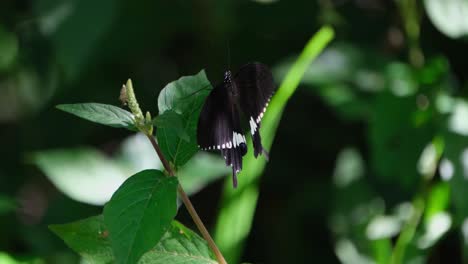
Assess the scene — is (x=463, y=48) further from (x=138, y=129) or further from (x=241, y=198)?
(x=138, y=129)

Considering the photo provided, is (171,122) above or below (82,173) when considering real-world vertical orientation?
above

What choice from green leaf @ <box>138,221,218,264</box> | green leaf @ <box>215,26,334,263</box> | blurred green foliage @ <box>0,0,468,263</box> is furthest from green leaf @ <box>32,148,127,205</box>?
green leaf @ <box>138,221,218,264</box>

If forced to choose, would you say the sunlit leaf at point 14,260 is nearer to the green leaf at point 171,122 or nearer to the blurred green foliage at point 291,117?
the blurred green foliage at point 291,117

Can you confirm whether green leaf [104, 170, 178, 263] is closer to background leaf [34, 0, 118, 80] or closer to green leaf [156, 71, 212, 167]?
green leaf [156, 71, 212, 167]

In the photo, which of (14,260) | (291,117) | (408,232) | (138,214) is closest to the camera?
(138,214)

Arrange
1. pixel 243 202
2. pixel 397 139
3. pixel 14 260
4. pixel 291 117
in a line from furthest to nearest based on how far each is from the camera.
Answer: pixel 291 117, pixel 397 139, pixel 14 260, pixel 243 202

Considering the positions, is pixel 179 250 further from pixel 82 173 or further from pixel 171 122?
pixel 82 173

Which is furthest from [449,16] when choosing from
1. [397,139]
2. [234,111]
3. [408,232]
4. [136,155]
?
[234,111]
